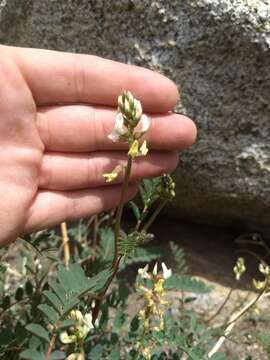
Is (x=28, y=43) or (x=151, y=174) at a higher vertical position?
(x=28, y=43)

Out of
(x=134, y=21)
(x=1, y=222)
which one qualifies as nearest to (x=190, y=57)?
(x=134, y=21)

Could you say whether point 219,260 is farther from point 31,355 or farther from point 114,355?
point 31,355

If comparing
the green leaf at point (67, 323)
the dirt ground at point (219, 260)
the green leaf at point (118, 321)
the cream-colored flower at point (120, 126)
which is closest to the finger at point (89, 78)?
the cream-colored flower at point (120, 126)

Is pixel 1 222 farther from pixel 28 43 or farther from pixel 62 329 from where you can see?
pixel 28 43

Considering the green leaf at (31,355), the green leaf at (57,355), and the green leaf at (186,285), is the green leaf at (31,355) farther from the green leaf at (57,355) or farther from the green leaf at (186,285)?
the green leaf at (186,285)

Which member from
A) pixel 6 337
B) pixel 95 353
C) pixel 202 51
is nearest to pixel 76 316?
pixel 95 353

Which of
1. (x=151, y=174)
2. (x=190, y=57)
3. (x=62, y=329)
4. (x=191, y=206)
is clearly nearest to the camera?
(x=62, y=329)

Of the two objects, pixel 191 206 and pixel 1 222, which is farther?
pixel 191 206
